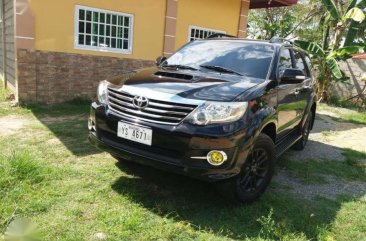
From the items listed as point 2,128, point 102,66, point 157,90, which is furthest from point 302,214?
point 102,66

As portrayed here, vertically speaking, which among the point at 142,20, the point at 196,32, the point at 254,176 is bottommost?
the point at 254,176

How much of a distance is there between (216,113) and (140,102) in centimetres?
73

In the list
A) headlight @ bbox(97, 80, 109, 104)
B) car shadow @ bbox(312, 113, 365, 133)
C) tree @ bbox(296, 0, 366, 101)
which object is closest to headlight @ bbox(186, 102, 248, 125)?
headlight @ bbox(97, 80, 109, 104)

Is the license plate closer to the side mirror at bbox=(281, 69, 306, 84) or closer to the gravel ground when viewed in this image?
the side mirror at bbox=(281, 69, 306, 84)

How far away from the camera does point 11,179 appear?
368 cm

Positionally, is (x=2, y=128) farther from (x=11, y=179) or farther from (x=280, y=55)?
(x=280, y=55)

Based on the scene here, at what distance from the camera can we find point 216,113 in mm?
3203

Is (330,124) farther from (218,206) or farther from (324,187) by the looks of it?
(218,206)

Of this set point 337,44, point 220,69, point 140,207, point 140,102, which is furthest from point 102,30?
point 337,44

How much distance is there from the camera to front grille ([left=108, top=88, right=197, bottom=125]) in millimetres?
3246

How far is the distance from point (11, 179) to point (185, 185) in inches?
72.0

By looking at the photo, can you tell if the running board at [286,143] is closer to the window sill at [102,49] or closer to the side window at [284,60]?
the side window at [284,60]

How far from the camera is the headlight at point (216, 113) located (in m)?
3.18

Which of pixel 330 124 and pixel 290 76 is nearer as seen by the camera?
pixel 290 76
